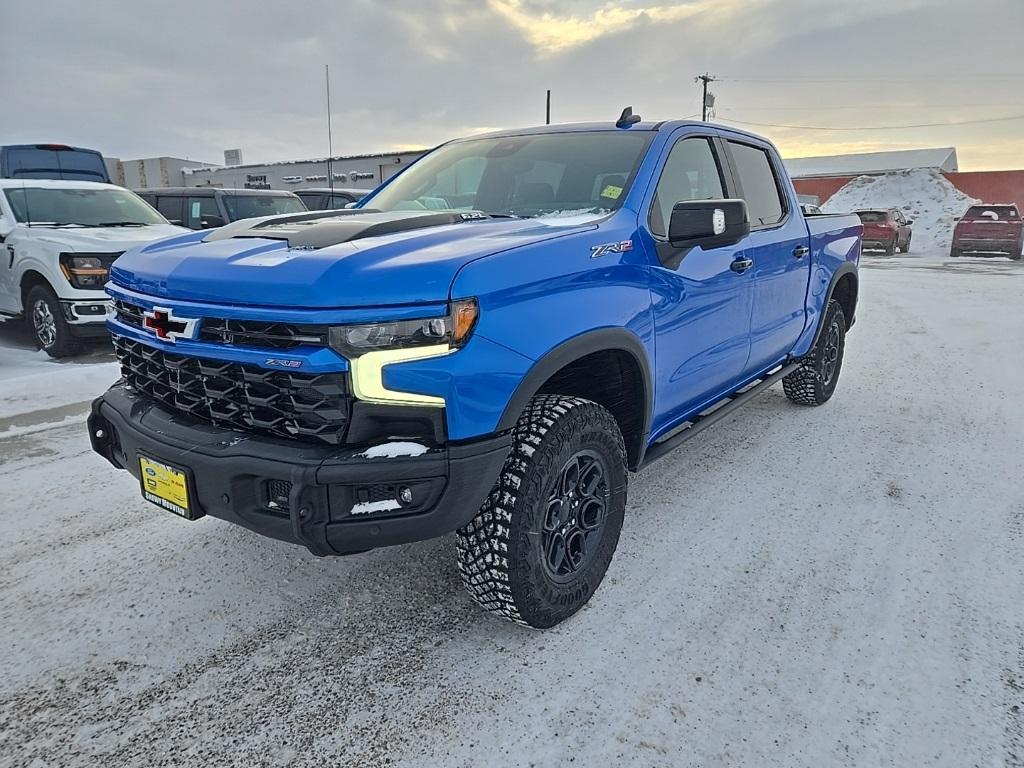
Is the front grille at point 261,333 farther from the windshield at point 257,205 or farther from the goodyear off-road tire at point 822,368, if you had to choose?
the windshield at point 257,205

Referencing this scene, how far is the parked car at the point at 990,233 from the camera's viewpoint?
20328 mm

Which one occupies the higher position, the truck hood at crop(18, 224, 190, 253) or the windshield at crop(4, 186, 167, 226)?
the windshield at crop(4, 186, 167, 226)

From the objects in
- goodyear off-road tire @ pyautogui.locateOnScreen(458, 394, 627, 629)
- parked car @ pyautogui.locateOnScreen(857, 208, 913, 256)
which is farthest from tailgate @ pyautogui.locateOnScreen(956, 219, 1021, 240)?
goodyear off-road tire @ pyautogui.locateOnScreen(458, 394, 627, 629)

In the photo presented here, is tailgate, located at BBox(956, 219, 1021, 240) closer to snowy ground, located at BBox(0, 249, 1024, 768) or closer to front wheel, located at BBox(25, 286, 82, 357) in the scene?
snowy ground, located at BBox(0, 249, 1024, 768)

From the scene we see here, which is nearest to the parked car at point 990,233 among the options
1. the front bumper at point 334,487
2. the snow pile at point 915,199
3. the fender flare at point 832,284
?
the snow pile at point 915,199

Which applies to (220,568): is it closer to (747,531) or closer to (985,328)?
(747,531)

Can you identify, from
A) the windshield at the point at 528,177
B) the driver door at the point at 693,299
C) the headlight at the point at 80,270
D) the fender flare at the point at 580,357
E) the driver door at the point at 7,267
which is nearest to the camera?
the fender flare at the point at 580,357

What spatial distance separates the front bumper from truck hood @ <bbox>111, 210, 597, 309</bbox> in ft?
1.44

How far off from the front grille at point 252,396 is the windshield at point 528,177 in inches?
55.6

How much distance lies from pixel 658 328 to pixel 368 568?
157 cm

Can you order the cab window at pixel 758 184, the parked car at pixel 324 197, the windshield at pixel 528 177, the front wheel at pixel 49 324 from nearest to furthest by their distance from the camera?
1. the windshield at pixel 528 177
2. the cab window at pixel 758 184
3. the front wheel at pixel 49 324
4. the parked car at pixel 324 197

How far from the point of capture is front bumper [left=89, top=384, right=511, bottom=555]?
1963 millimetres

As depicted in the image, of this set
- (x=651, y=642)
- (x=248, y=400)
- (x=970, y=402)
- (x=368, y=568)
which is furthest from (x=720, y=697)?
(x=970, y=402)

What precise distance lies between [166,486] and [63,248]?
5554 millimetres
